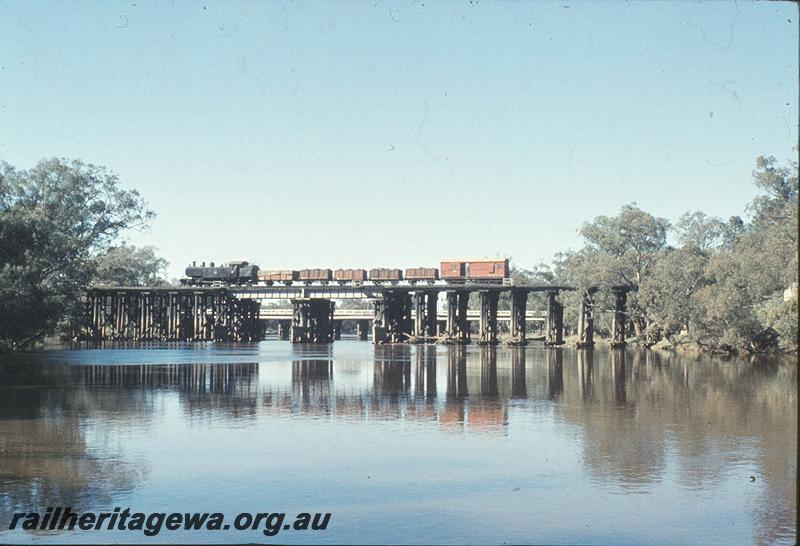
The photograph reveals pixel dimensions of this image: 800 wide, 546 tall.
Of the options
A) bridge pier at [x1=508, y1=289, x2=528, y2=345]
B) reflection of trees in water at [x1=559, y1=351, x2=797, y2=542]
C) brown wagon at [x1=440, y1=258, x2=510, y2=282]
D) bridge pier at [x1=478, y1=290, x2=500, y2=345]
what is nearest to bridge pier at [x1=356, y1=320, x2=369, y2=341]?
brown wagon at [x1=440, y1=258, x2=510, y2=282]

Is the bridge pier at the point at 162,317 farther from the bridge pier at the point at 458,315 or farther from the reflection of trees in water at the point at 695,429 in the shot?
the reflection of trees in water at the point at 695,429

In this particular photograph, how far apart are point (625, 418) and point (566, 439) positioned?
16.8 feet

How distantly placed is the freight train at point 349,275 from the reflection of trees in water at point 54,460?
70185 mm

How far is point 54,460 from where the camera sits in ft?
58.0

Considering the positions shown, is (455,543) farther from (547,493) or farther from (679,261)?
(679,261)

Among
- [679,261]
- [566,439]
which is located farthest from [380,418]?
[679,261]

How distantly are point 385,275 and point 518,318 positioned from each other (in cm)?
1615

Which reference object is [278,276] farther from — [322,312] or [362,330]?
[362,330]

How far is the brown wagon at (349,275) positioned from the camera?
333 feet

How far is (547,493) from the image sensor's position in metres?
15.7

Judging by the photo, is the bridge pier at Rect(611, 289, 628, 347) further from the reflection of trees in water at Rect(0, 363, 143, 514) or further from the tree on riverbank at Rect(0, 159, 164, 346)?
the reflection of trees in water at Rect(0, 363, 143, 514)

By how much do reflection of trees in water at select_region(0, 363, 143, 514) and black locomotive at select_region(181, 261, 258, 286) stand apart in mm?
77615

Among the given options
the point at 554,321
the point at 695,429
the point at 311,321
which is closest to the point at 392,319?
the point at 311,321

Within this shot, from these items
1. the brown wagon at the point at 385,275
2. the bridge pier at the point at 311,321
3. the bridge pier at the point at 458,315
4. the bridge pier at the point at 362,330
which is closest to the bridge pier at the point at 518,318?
the bridge pier at the point at 458,315
